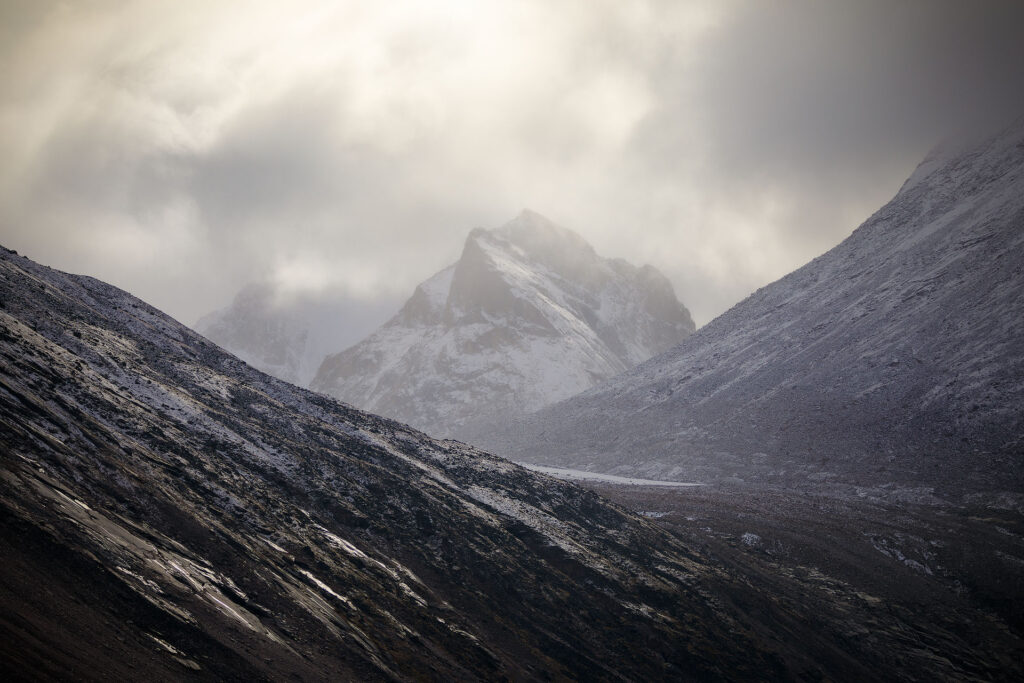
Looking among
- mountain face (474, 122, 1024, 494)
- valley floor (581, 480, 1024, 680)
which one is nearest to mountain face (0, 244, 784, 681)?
valley floor (581, 480, 1024, 680)

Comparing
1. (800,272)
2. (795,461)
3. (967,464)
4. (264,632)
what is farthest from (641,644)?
(800,272)

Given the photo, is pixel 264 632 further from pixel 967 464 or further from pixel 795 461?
pixel 795 461

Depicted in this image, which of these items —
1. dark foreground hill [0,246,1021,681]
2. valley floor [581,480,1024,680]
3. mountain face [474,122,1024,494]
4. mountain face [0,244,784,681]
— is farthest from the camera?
mountain face [474,122,1024,494]

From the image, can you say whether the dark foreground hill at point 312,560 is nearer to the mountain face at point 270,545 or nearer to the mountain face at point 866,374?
the mountain face at point 270,545

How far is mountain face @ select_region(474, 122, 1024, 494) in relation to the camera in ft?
244

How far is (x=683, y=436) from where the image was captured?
347 ft

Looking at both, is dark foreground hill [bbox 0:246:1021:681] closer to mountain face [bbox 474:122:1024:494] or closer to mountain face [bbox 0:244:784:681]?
mountain face [bbox 0:244:784:681]

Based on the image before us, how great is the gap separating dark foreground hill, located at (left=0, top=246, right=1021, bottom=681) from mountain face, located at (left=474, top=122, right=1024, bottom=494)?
3673 cm

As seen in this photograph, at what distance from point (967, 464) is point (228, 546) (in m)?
71.3

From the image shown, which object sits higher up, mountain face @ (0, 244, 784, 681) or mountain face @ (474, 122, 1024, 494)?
mountain face @ (474, 122, 1024, 494)

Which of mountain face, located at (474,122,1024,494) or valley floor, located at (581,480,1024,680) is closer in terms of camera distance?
valley floor, located at (581,480,1024,680)

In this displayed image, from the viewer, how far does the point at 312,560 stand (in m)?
29.4

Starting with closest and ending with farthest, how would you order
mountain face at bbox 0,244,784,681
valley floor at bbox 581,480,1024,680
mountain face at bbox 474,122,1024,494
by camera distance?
mountain face at bbox 0,244,784,681 → valley floor at bbox 581,480,1024,680 → mountain face at bbox 474,122,1024,494

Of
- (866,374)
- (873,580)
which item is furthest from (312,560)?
(866,374)
